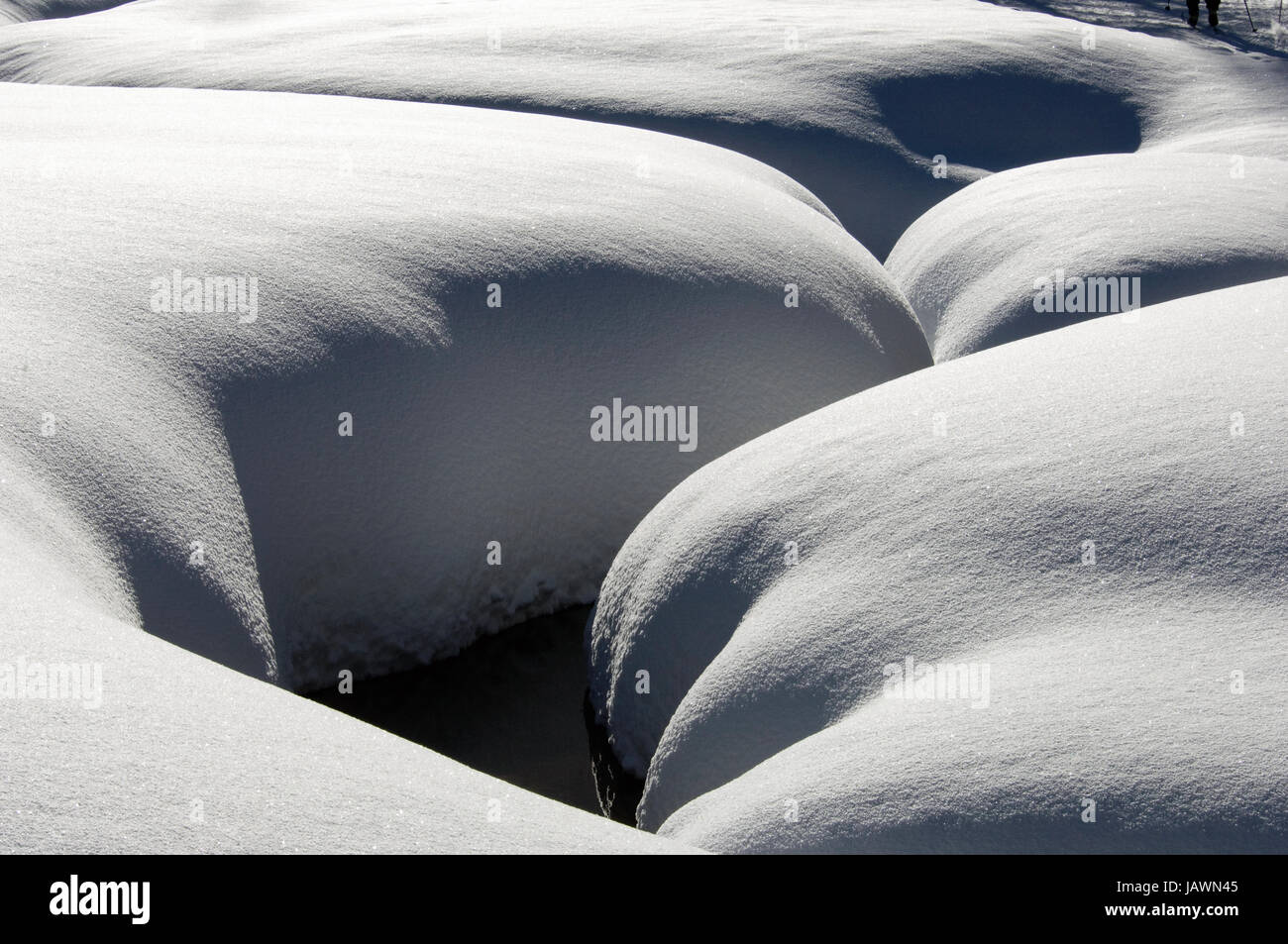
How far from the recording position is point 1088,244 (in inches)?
142

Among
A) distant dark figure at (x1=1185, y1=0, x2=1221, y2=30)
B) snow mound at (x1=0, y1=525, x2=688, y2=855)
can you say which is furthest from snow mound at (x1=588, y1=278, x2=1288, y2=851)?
distant dark figure at (x1=1185, y1=0, x2=1221, y2=30)

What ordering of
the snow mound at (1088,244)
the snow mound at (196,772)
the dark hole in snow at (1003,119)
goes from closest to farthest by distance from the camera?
the snow mound at (196,772) → the snow mound at (1088,244) → the dark hole in snow at (1003,119)

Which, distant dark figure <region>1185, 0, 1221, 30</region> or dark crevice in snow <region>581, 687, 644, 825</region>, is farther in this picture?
distant dark figure <region>1185, 0, 1221, 30</region>

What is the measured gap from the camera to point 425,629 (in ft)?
8.07

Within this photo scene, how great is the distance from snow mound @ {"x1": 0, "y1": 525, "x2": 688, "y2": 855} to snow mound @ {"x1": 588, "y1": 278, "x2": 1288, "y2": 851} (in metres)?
0.33

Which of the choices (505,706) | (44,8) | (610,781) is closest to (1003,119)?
(505,706)

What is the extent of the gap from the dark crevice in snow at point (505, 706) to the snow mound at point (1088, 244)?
1682 millimetres

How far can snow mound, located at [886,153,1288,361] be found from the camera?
135 inches

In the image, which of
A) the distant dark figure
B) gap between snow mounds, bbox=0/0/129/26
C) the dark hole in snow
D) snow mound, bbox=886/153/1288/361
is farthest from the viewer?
gap between snow mounds, bbox=0/0/129/26

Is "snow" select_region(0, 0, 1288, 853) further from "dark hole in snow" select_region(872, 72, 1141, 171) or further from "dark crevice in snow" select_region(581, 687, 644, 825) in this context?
"dark hole in snow" select_region(872, 72, 1141, 171)

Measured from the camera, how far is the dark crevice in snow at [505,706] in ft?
7.70

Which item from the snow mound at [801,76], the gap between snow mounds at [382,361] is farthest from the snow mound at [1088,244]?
the snow mound at [801,76]

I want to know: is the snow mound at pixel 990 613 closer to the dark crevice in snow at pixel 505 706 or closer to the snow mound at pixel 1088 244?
the dark crevice in snow at pixel 505 706
